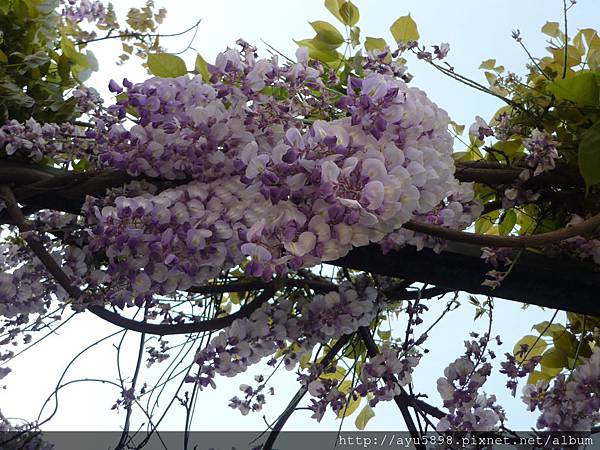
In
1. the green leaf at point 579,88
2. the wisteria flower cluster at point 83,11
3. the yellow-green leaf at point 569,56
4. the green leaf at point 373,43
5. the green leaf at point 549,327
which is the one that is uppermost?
the wisteria flower cluster at point 83,11

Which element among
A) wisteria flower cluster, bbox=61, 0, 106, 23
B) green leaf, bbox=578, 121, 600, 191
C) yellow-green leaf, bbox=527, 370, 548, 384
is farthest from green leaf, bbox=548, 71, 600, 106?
wisteria flower cluster, bbox=61, 0, 106, 23

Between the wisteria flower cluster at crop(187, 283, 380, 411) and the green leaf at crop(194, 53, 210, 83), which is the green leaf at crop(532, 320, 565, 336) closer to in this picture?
the wisteria flower cluster at crop(187, 283, 380, 411)

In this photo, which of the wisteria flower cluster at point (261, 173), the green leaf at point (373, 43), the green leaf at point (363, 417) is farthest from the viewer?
the green leaf at point (363, 417)

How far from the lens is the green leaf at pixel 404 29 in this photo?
64 cm

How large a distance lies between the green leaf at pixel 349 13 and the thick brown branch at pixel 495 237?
1.11 feet

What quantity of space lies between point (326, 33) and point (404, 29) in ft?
0.26

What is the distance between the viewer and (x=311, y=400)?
1.96 ft

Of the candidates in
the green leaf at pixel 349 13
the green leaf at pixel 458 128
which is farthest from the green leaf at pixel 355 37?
the green leaf at pixel 458 128

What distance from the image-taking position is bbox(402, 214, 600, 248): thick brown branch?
0.39 m

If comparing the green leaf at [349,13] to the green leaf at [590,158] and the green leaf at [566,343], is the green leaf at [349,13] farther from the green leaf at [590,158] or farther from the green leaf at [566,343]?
the green leaf at [566,343]

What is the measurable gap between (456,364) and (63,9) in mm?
713

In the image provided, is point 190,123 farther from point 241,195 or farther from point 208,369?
point 208,369

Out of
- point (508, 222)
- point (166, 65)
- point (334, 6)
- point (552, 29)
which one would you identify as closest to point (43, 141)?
point (166, 65)

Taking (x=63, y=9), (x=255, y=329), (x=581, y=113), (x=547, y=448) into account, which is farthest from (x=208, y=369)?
(x=63, y=9)
